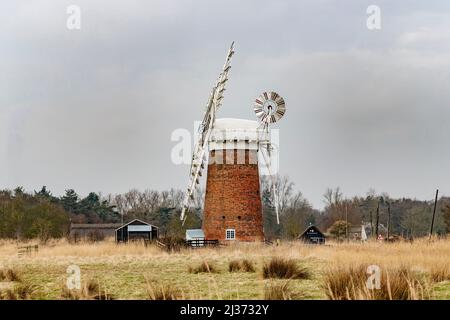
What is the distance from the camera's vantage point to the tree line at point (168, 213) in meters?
59.5

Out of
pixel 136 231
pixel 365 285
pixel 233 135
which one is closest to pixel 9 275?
pixel 365 285

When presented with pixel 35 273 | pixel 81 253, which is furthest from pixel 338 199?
pixel 35 273

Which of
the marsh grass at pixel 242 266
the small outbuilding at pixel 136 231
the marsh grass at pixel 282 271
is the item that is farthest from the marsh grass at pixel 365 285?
the small outbuilding at pixel 136 231

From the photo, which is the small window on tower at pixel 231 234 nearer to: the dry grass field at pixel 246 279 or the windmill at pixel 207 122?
the windmill at pixel 207 122

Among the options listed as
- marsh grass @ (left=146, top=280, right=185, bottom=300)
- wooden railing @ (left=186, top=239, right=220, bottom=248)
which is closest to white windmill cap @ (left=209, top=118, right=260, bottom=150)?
wooden railing @ (left=186, top=239, right=220, bottom=248)

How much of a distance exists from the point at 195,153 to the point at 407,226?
163ft

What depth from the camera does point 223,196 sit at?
4284cm

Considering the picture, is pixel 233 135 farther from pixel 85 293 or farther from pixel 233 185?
pixel 85 293

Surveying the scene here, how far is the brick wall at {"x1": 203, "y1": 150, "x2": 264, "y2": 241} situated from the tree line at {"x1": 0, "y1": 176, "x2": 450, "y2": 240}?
10889 mm

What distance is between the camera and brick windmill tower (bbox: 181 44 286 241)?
42750 millimetres

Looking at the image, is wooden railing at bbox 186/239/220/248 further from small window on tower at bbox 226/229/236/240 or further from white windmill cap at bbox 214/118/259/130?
white windmill cap at bbox 214/118/259/130

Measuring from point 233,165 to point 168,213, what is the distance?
37916 mm

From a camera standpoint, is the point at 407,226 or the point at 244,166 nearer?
the point at 244,166
